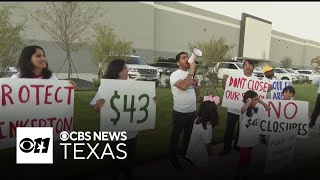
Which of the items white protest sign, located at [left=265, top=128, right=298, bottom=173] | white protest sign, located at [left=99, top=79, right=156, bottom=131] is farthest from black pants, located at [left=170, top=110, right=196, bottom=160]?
white protest sign, located at [left=265, top=128, right=298, bottom=173]

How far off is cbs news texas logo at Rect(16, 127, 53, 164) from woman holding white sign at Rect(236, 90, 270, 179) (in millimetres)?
2110

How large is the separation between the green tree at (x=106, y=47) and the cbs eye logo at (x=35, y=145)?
1.71m

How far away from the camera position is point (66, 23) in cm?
533

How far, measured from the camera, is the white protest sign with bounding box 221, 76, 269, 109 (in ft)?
16.8

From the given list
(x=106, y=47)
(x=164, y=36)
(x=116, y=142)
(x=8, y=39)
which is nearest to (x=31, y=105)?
(x=116, y=142)

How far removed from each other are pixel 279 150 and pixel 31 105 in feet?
9.48

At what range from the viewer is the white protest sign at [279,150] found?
4176mm

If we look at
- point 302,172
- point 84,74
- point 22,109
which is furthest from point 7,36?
point 302,172

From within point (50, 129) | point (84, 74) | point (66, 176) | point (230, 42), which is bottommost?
point (66, 176)

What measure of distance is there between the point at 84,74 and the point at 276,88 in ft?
10.9

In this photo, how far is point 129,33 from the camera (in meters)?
4.83

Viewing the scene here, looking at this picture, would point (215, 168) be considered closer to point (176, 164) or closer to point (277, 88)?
point (176, 164)

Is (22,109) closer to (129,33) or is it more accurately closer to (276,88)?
(129,33)

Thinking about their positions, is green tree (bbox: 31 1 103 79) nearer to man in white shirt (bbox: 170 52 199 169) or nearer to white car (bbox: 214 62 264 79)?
man in white shirt (bbox: 170 52 199 169)
